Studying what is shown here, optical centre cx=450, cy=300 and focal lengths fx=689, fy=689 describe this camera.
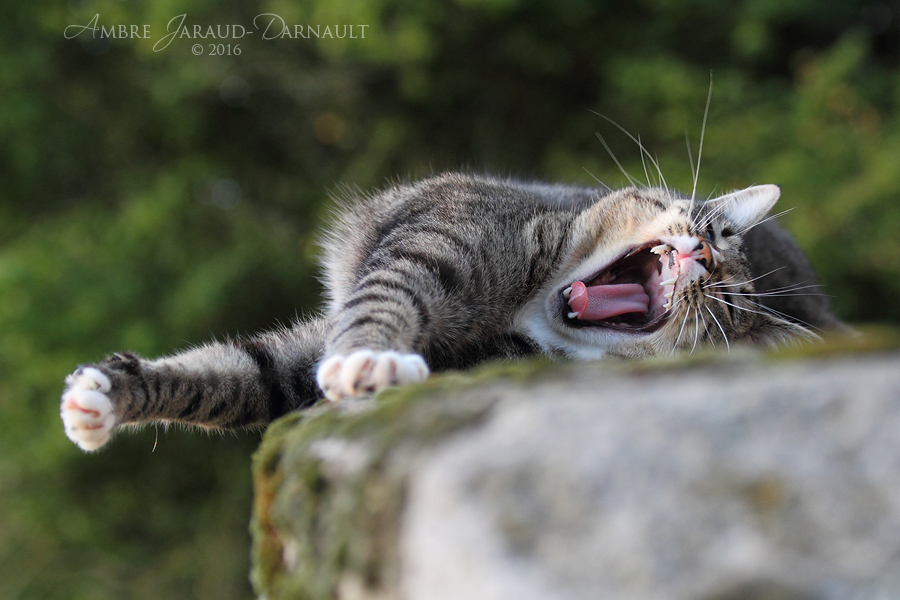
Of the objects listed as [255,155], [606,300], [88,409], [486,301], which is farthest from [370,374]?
[255,155]

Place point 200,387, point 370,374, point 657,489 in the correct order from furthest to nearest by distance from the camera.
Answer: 1. point 200,387
2. point 370,374
3. point 657,489

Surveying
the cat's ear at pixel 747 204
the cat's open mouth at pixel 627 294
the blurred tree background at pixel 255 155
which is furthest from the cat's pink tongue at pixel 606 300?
the blurred tree background at pixel 255 155

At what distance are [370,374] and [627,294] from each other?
897mm

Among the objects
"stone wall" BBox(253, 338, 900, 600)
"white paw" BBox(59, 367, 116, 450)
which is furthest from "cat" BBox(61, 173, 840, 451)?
"stone wall" BBox(253, 338, 900, 600)

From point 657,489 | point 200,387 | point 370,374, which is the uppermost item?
point 200,387

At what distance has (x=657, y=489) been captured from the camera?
1.98 feet

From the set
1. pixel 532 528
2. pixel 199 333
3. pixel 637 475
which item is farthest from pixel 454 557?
pixel 199 333

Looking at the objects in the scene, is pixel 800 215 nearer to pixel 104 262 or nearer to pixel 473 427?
pixel 473 427

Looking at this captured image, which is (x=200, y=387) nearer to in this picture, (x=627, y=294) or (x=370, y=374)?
(x=370, y=374)

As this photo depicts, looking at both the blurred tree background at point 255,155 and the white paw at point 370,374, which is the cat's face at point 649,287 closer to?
the white paw at point 370,374

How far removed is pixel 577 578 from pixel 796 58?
A: 4.53m

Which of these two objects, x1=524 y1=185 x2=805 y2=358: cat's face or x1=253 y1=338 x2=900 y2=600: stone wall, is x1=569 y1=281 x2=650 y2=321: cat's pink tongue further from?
x1=253 y1=338 x2=900 y2=600: stone wall

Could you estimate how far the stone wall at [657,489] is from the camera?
1.88 feet

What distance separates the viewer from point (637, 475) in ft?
2.00
